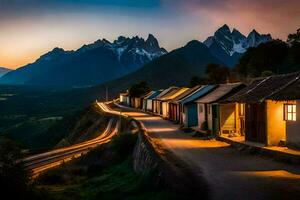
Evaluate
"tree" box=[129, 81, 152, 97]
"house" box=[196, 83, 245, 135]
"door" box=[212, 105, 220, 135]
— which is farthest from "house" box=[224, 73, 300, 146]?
"tree" box=[129, 81, 152, 97]

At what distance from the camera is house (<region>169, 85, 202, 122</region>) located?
175 ft

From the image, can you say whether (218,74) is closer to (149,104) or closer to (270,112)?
(149,104)

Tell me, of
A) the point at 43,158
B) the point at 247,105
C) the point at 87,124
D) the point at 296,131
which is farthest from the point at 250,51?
the point at 296,131

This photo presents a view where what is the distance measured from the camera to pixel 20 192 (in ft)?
56.8

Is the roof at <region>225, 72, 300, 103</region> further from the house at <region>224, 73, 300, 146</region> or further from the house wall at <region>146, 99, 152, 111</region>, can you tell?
the house wall at <region>146, 99, 152, 111</region>

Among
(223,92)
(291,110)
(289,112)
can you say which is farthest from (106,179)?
(223,92)

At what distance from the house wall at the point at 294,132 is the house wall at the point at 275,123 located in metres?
1.43

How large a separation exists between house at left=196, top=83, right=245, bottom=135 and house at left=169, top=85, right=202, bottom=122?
11441mm

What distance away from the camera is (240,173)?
18422 mm

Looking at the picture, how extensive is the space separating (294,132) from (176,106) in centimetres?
3303

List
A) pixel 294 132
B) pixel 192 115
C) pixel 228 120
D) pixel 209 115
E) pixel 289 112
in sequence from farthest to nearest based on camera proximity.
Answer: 1. pixel 192 115
2. pixel 209 115
3. pixel 228 120
4. pixel 289 112
5. pixel 294 132

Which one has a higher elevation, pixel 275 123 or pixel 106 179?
pixel 275 123

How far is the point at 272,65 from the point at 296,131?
203 ft

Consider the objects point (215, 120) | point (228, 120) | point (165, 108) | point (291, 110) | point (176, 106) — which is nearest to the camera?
point (291, 110)
